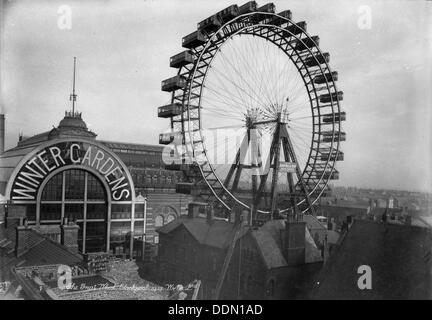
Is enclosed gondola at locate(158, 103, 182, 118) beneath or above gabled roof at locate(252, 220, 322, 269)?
above

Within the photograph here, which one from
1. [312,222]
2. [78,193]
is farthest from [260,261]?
[312,222]

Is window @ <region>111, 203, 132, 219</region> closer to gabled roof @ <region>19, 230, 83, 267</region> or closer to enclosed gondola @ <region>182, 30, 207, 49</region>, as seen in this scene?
gabled roof @ <region>19, 230, 83, 267</region>

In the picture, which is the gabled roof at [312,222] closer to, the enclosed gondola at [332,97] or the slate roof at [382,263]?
the enclosed gondola at [332,97]

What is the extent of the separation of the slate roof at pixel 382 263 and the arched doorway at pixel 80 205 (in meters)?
16.0

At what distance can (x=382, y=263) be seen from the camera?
14.6 m

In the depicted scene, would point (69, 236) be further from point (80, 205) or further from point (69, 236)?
point (80, 205)

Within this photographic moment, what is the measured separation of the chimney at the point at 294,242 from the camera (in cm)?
1938

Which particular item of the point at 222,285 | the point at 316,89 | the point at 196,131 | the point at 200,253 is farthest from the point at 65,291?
the point at 316,89

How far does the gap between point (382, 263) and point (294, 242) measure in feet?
18.2

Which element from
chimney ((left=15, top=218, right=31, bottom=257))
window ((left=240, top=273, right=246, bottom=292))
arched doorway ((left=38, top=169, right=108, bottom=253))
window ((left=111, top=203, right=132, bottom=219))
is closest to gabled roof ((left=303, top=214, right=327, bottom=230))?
window ((left=240, top=273, right=246, bottom=292))

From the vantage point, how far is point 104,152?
2570 centimetres

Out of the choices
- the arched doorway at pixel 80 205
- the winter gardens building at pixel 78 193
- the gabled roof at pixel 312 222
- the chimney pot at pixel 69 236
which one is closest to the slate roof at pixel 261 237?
the winter gardens building at pixel 78 193

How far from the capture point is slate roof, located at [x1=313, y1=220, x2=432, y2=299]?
1343cm

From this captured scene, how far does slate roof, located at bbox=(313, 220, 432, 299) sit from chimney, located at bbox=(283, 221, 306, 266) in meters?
3.42
